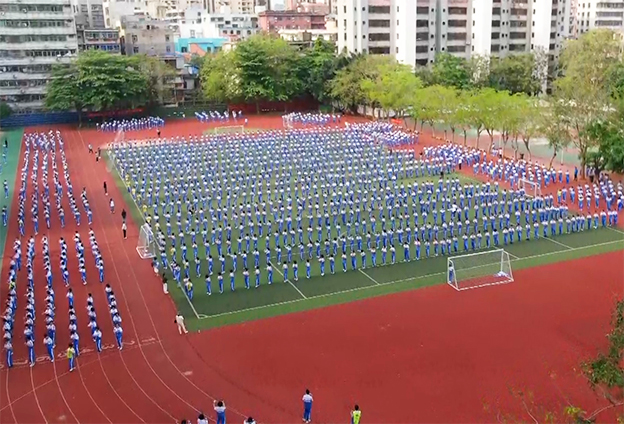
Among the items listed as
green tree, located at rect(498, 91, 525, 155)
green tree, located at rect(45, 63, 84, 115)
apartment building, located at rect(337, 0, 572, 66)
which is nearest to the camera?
green tree, located at rect(498, 91, 525, 155)

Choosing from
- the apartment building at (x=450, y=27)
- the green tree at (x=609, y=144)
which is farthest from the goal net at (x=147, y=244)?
the apartment building at (x=450, y=27)

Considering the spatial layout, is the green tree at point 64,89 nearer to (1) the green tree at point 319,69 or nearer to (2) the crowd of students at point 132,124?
(2) the crowd of students at point 132,124

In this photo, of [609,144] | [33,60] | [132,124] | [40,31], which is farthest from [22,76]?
[609,144]

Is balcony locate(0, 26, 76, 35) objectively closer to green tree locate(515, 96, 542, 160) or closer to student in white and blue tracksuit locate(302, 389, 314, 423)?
green tree locate(515, 96, 542, 160)

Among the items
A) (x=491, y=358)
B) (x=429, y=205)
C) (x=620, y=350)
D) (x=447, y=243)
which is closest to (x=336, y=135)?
(x=429, y=205)

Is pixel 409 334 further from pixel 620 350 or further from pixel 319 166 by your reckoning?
pixel 319 166

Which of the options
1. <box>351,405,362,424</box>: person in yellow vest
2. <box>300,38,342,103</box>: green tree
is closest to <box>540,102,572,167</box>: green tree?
<box>351,405,362,424</box>: person in yellow vest
